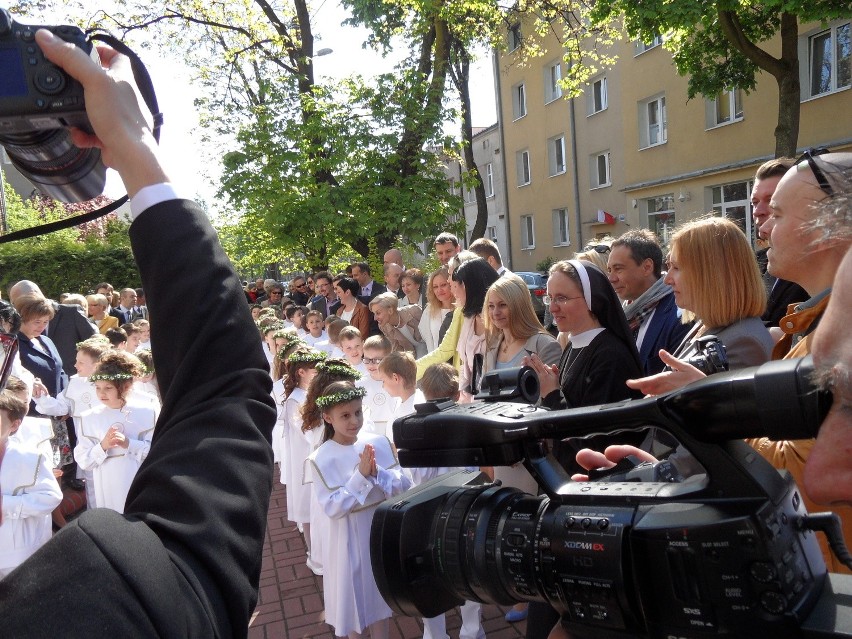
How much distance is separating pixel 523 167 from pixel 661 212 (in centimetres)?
873

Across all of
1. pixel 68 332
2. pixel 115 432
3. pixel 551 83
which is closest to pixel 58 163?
pixel 115 432

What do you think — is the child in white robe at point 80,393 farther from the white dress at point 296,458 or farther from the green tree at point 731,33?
the green tree at point 731,33

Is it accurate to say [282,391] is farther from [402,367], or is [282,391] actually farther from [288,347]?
[402,367]

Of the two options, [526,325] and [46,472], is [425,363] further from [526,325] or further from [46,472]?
[46,472]

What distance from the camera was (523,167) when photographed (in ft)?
88.3

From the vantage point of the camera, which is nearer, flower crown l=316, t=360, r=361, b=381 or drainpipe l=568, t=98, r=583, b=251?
flower crown l=316, t=360, r=361, b=381

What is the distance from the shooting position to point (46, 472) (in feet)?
12.9

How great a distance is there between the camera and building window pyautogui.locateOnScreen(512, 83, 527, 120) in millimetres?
26328

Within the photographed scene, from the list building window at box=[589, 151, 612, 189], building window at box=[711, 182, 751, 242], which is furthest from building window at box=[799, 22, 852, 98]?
building window at box=[589, 151, 612, 189]

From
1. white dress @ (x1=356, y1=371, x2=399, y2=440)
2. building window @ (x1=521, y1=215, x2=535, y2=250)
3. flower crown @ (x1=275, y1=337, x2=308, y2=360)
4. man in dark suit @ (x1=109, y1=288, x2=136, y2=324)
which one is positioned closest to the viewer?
white dress @ (x1=356, y1=371, x2=399, y2=440)

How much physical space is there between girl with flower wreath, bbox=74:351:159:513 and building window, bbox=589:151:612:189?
19.7 meters

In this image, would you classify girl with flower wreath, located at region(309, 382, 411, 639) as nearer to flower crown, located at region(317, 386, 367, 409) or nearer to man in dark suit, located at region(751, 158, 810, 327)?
flower crown, located at region(317, 386, 367, 409)

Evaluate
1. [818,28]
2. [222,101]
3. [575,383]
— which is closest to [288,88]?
[222,101]

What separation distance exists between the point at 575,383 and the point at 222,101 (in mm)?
12778
